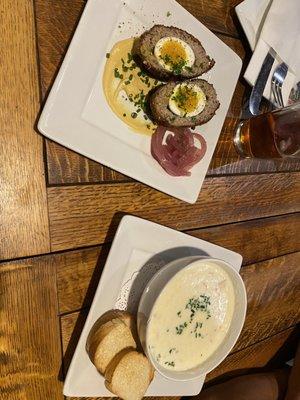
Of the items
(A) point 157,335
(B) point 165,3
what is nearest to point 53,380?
(A) point 157,335

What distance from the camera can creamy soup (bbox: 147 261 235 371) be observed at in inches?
44.9

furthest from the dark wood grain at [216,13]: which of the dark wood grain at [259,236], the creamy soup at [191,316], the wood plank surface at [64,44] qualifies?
the creamy soup at [191,316]

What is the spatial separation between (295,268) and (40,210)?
1.03 metres

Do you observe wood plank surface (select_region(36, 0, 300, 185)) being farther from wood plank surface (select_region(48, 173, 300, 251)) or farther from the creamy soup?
the creamy soup

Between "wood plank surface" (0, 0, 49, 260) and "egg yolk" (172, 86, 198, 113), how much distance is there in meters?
0.37

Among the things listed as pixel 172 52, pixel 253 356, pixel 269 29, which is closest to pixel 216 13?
pixel 269 29

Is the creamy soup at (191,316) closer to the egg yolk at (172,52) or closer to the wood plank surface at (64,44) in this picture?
the wood plank surface at (64,44)

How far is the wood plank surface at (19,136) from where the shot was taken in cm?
105

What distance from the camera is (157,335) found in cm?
115

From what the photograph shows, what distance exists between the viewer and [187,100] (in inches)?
49.3

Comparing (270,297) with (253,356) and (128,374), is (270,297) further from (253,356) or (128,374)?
(128,374)

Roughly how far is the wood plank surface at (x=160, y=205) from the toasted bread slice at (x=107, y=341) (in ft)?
0.71

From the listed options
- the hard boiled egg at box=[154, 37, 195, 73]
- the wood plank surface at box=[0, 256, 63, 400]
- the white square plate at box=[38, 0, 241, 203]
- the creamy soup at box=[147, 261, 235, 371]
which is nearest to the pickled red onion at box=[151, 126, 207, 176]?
the white square plate at box=[38, 0, 241, 203]

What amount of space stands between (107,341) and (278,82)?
96cm
